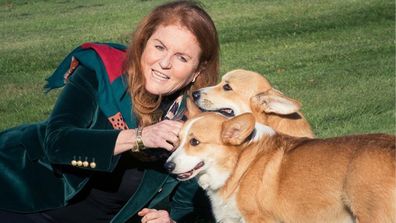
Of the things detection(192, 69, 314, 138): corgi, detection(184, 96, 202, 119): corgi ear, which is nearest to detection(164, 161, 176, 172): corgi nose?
detection(184, 96, 202, 119): corgi ear

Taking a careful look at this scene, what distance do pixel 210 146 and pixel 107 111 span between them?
60 cm

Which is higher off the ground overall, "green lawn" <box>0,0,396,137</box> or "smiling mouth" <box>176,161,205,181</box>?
"smiling mouth" <box>176,161,205,181</box>

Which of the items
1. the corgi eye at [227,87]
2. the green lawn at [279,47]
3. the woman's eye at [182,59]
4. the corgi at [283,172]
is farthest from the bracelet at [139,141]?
the green lawn at [279,47]

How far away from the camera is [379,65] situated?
395 inches

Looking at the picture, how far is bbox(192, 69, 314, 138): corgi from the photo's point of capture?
4832mm

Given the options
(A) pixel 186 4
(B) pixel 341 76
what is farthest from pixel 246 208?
(B) pixel 341 76

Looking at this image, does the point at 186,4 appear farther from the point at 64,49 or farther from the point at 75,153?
the point at 64,49

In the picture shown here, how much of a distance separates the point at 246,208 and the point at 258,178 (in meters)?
0.17

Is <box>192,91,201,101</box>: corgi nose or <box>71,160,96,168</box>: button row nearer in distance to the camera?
<box>71,160,96,168</box>: button row

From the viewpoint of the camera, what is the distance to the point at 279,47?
38.4ft

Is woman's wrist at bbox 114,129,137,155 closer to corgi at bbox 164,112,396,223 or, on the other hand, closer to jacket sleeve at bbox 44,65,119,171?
jacket sleeve at bbox 44,65,119,171

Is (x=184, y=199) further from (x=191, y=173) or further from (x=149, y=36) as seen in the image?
(x=149, y=36)

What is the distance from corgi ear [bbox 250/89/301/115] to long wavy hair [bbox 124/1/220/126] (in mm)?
804

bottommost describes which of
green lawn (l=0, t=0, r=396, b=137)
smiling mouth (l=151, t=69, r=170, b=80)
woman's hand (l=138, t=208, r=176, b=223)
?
green lawn (l=0, t=0, r=396, b=137)
